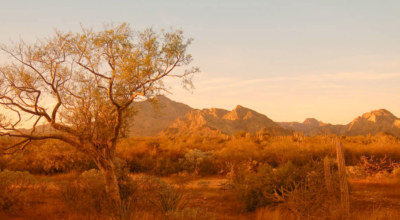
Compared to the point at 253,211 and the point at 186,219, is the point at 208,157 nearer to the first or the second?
the point at 253,211

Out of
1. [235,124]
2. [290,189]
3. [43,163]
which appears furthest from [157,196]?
[235,124]

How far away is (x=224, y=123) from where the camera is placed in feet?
245

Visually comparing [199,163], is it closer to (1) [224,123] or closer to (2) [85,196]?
(2) [85,196]

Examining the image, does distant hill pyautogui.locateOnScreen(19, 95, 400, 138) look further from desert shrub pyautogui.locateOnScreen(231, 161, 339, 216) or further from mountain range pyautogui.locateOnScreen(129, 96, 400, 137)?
desert shrub pyautogui.locateOnScreen(231, 161, 339, 216)

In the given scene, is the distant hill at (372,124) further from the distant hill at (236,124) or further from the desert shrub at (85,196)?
the desert shrub at (85,196)

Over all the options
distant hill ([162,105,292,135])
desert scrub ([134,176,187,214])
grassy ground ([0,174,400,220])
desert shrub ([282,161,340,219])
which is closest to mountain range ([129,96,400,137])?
distant hill ([162,105,292,135])

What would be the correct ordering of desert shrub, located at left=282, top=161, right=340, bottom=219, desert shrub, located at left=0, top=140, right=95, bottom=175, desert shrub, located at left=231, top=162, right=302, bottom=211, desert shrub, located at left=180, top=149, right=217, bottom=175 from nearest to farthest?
1. desert shrub, located at left=282, top=161, right=340, bottom=219
2. desert shrub, located at left=231, top=162, right=302, bottom=211
3. desert shrub, located at left=0, top=140, right=95, bottom=175
4. desert shrub, located at left=180, top=149, right=217, bottom=175

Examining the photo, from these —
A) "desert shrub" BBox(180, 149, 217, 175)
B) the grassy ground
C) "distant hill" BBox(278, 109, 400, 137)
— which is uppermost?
"distant hill" BBox(278, 109, 400, 137)

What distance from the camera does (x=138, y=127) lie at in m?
74.2

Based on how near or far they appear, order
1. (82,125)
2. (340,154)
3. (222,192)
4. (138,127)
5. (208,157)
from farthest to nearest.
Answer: (138,127) → (208,157) → (222,192) → (82,125) → (340,154)

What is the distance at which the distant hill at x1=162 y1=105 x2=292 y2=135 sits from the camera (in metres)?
68.9

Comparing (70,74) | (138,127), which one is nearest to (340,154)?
(70,74)

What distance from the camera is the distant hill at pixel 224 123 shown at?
6894 cm

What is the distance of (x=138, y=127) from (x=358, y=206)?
66.2 m
